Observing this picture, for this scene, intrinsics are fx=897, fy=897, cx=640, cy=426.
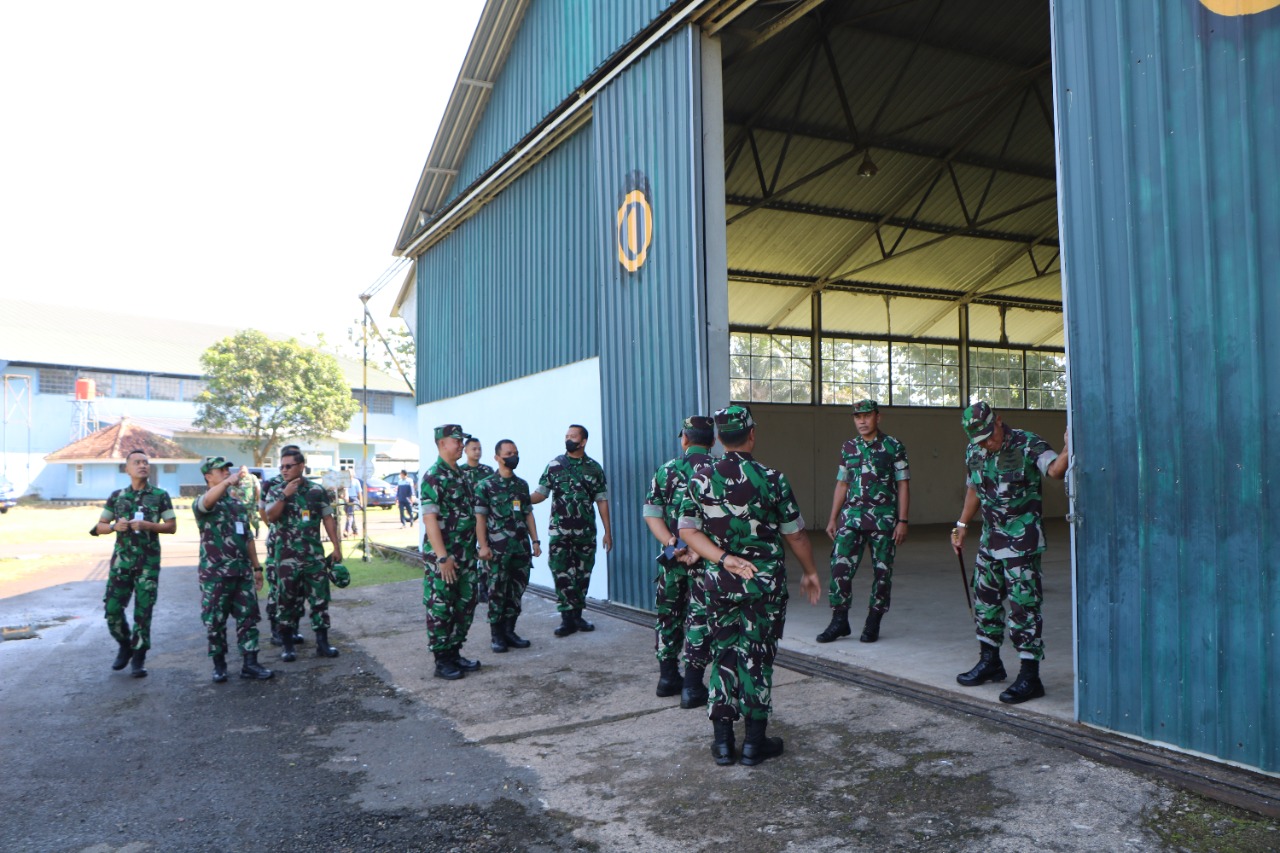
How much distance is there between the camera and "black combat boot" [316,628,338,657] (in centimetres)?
712

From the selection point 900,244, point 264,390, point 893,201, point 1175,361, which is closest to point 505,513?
point 1175,361

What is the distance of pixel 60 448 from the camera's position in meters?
38.1

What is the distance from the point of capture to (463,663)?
6367mm

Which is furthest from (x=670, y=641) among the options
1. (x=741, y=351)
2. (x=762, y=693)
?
(x=741, y=351)

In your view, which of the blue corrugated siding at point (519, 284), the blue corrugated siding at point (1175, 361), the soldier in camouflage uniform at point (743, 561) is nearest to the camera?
the blue corrugated siding at point (1175, 361)

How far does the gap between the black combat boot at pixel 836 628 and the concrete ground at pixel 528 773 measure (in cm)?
21

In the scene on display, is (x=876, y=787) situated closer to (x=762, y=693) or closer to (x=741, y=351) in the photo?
(x=762, y=693)

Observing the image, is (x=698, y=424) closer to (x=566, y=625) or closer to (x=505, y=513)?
(x=505, y=513)

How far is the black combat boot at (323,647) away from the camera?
712 cm

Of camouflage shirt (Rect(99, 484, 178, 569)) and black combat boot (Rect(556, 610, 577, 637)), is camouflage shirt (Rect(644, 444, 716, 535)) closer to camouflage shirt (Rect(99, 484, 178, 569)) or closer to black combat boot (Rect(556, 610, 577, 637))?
black combat boot (Rect(556, 610, 577, 637))

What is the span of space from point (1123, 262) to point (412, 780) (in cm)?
413

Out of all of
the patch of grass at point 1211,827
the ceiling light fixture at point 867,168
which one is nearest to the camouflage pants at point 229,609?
the patch of grass at point 1211,827

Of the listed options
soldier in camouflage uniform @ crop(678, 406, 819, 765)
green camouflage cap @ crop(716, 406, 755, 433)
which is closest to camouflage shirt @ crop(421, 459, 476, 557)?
soldier in camouflage uniform @ crop(678, 406, 819, 765)

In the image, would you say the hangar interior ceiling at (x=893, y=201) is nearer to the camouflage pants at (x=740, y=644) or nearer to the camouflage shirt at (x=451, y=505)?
the camouflage shirt at (x=451, y=505)
